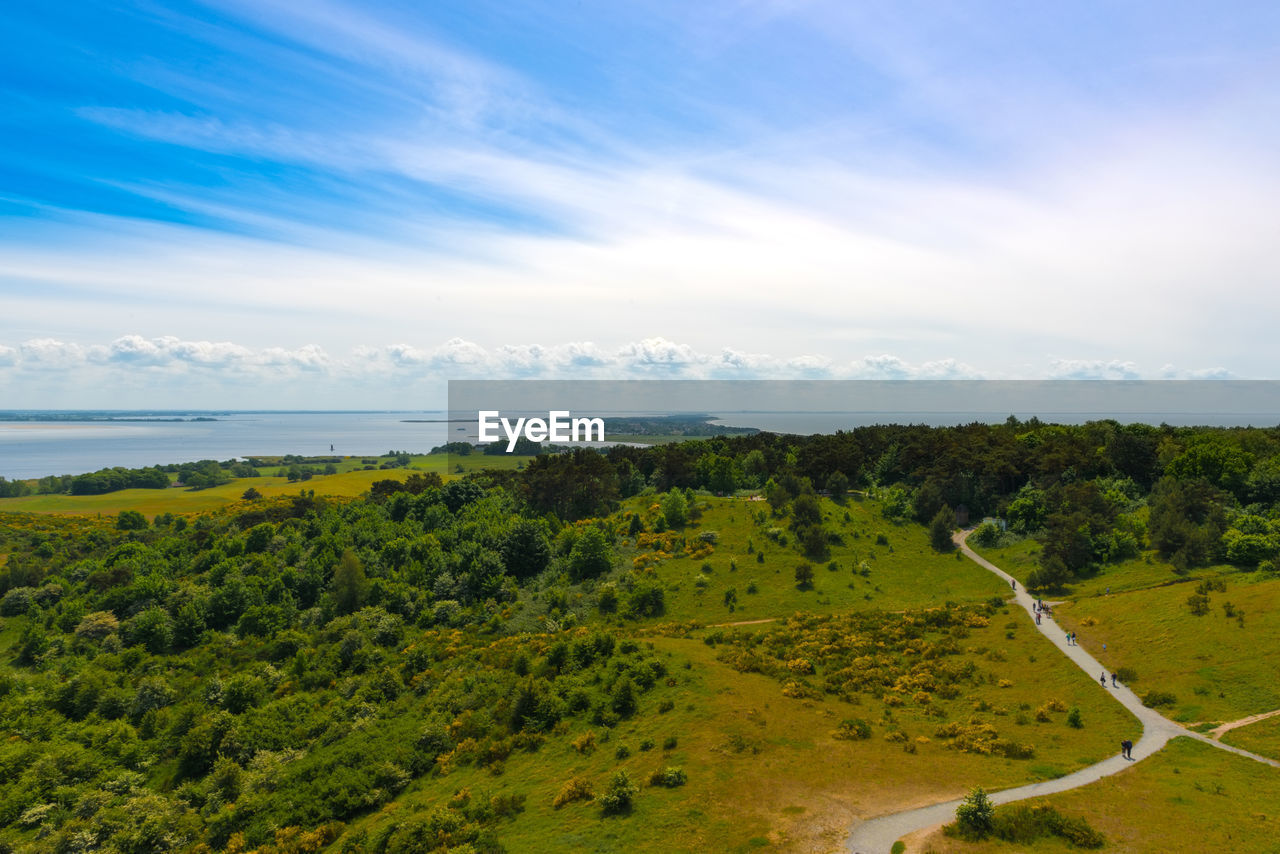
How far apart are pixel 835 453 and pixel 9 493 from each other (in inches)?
8893

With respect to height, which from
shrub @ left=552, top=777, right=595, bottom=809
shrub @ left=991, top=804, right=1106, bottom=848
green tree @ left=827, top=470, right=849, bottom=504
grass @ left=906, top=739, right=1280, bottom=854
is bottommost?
shrub @ left=552, top=777, right=595, bottom=809

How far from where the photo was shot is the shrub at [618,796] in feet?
88.3

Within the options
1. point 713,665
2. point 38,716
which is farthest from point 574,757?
point 38,716

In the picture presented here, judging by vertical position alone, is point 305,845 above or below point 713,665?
below

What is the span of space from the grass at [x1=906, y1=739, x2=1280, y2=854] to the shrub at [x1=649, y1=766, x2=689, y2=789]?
34.7 feet

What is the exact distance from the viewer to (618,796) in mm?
27109

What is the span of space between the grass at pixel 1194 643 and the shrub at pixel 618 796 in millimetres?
34009

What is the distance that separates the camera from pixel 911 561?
75.4 m

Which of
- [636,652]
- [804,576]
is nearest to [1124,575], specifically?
[804,576]

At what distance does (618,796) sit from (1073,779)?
22004 mm

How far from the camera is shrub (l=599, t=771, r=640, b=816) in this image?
26.9 metres

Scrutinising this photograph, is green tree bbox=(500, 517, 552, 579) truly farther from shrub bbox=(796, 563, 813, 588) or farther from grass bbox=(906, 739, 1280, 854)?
grass bbox=(906, 739, 1280, 854)

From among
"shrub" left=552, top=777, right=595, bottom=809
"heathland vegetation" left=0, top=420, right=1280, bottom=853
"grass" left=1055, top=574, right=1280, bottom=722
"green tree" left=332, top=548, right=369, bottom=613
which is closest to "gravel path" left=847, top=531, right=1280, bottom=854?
"heathland vegetation" left=0, top=420, right=1280, bottom=853

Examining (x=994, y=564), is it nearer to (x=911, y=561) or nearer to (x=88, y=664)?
(x=911, y=561)
